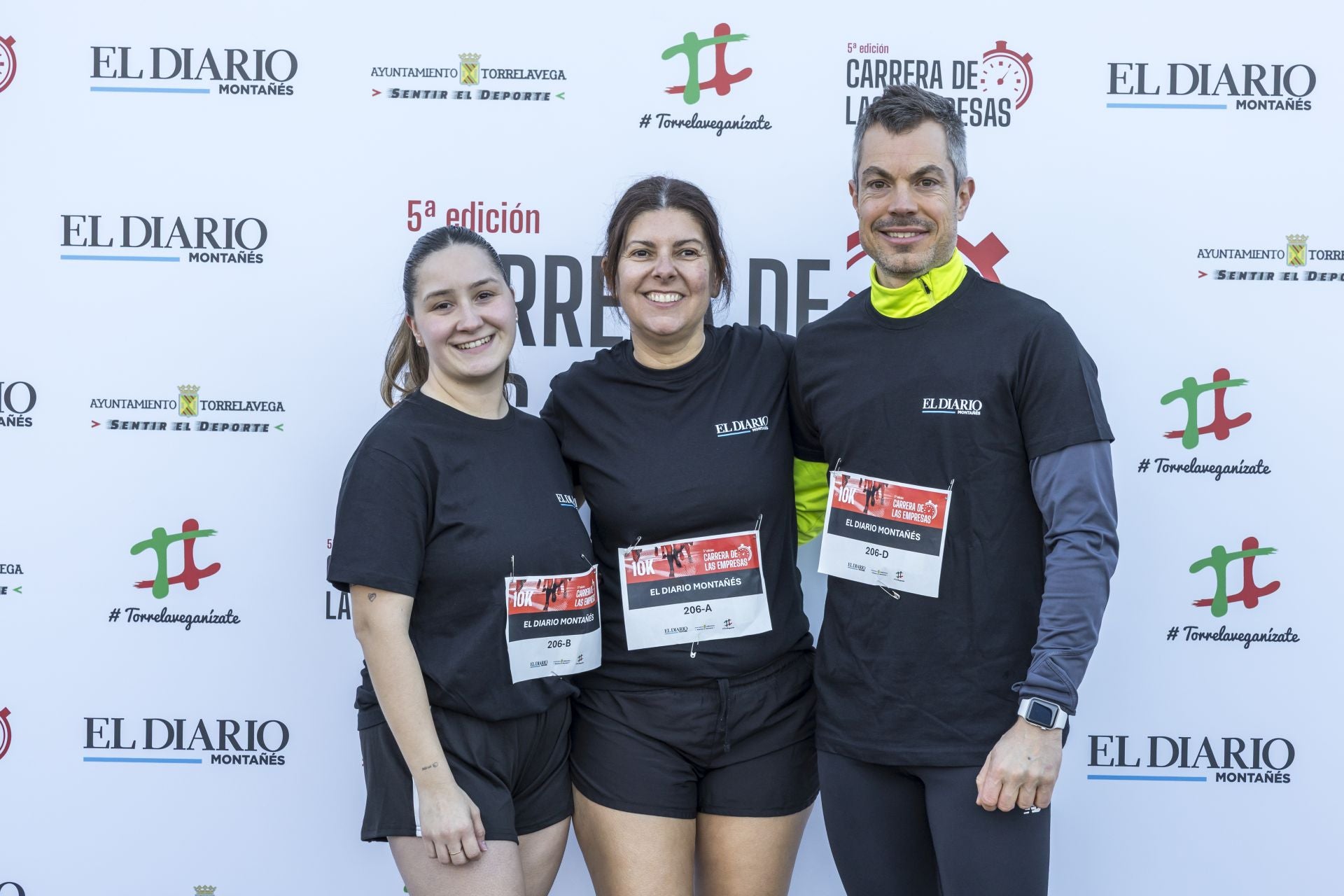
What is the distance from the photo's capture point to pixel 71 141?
7.45ft

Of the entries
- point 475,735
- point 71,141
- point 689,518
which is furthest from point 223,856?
point 71,141

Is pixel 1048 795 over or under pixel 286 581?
under

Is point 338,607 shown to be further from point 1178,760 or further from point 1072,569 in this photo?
point 1178,760

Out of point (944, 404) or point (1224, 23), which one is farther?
point (1224, 23)

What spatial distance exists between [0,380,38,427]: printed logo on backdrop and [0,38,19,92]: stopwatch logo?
67cm

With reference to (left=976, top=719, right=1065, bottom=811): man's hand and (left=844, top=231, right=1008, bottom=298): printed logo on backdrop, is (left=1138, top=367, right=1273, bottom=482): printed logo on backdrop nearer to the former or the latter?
(left=844, top=231, right=1008, bottom=298): printed logo on backdrop

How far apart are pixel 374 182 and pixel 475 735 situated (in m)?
1.31

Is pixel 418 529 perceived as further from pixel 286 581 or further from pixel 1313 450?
pixel 1313 450

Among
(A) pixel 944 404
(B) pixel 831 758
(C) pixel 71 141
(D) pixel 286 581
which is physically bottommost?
(B) pixel 831 758

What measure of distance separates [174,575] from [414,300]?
3.52 ft

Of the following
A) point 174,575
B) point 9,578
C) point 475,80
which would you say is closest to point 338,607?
point 174,575

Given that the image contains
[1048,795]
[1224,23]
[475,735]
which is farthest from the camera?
[1224,23]

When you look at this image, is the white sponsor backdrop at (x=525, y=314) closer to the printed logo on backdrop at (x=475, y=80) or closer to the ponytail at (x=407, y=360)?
the printed logo on backdrop at (x=475, y=80)

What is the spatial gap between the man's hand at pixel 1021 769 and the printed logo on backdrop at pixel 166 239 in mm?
1872
